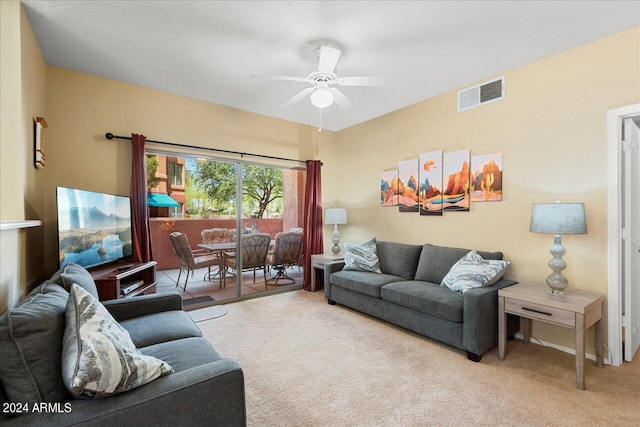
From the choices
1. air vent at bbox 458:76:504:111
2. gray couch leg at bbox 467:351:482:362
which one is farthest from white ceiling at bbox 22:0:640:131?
gray couch leg at bbox 467:351:482:362

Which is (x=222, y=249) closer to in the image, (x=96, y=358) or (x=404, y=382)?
(x=404, y=382)

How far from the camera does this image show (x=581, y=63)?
2.66 meters

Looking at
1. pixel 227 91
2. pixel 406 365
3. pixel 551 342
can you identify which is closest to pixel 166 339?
pixel 406 365

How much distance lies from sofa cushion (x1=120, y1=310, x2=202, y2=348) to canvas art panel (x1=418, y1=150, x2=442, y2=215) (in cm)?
304

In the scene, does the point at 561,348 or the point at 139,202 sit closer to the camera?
the point at 561,348

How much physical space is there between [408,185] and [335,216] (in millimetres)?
1275

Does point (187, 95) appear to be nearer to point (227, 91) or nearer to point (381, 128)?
point (227, 91)

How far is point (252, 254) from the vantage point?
14.9ft

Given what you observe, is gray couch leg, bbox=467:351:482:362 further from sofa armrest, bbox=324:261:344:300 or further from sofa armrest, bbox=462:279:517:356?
sofa armrest, bbox=324:261:344:300

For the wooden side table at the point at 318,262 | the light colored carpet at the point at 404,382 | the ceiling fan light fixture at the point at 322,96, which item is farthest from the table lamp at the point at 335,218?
the ceiling fan light fixture at the point at 322,96

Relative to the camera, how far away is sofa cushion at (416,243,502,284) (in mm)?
3326

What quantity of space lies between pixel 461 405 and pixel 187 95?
4302 mm

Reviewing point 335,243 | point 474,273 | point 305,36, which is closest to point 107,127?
point 305,36

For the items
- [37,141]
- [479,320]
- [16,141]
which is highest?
[37,141]
